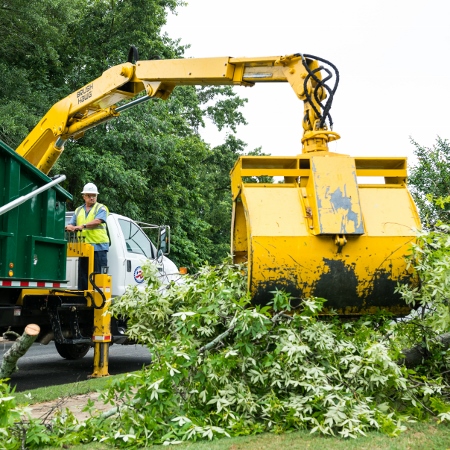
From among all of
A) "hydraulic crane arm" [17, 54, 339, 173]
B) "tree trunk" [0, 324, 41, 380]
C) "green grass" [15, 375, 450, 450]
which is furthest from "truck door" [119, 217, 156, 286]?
"green grass" [15, 375, 450, 450]

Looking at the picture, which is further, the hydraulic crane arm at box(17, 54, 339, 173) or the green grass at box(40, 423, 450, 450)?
the hydraulic crane arm at box(17, 54, 339, 173)

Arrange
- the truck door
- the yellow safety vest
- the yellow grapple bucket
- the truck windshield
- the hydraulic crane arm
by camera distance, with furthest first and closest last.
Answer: the truck windshield < the truck door < the yellow safety vest < the hydraulic crane arm < the yellow grapple bucket

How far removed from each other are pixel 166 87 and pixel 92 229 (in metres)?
2.12

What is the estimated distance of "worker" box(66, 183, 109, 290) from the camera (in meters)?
8.44

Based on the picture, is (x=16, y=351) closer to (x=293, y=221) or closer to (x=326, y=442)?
(x=293, y=221)

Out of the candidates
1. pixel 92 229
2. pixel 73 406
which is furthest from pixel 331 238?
pixel 92 229

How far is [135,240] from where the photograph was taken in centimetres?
1000

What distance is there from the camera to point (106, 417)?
184 inches

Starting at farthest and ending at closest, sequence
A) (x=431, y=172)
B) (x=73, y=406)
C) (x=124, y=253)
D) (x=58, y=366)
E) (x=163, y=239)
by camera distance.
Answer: (x=431, y=172) < (x=58, y=366) < (x=163, y=239) < (x=124, y=253) < (x=73, y=406)

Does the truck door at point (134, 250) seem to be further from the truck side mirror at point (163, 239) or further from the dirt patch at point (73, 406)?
the dirt patch at point (73, 406)

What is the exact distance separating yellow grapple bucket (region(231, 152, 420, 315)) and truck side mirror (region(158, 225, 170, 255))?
174 inches

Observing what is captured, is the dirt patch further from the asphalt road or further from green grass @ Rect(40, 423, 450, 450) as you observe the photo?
green grass @ Rect(40, 423, 450, 450)

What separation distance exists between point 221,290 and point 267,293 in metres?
0.36

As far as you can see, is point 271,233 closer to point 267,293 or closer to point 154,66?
point 267,293
